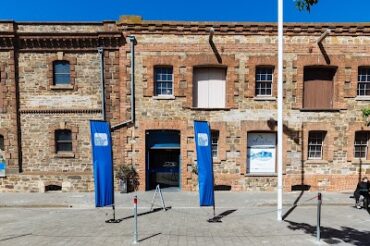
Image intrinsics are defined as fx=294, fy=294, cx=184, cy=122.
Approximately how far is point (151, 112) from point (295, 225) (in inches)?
341

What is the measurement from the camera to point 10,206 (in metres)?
12.7

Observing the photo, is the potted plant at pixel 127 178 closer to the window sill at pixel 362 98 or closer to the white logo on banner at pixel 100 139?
the white logo on banner at pixel 100 139

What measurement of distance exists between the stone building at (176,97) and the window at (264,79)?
5 cm

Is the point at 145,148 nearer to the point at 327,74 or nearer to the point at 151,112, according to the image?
the point at 151,112

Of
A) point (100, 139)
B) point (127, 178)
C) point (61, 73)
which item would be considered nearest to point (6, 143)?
point (61, 73)

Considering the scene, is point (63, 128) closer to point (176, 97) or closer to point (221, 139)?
point (176, 97)

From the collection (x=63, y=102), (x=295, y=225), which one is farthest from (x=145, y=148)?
(x=295, y=225)

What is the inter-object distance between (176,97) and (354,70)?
9456 mm

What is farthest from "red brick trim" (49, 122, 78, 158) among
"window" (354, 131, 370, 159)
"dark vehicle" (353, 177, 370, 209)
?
"window" (354, 131, 370, 159)

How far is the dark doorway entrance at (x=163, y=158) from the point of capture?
1564 centimetres

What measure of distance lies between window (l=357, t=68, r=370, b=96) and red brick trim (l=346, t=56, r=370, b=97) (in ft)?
1.36

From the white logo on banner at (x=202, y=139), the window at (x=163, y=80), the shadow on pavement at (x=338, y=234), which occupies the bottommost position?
the shadow on pavement at (x=338, y=234)

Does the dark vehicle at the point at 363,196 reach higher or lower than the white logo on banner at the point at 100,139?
lower

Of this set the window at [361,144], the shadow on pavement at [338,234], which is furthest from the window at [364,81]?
the shadow on pavement at [338,234]
